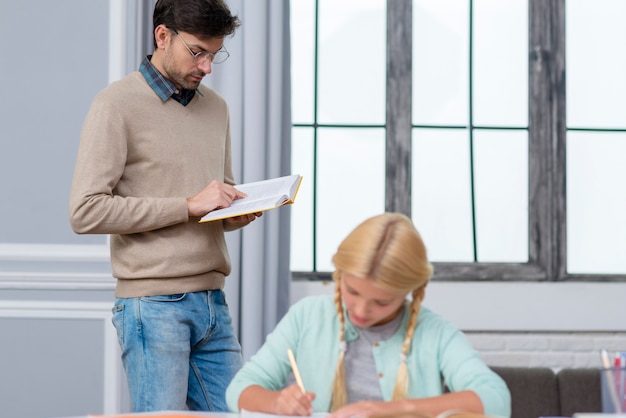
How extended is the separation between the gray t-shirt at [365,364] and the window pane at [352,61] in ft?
5.81

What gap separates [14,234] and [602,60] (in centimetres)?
222

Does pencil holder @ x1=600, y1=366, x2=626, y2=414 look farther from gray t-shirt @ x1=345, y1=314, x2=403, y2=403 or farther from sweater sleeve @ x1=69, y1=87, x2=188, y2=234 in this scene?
sweater sleeve @ x1=69, y1=87, x2=188, y2=234

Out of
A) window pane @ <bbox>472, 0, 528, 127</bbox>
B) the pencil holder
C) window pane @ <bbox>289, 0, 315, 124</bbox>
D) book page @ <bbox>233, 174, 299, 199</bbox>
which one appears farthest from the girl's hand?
window pane @ <bbox>472, 0, 528, 127</bbox>

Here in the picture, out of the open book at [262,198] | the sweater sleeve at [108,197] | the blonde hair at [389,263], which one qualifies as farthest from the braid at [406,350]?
the sweater sleeve at [108,197]

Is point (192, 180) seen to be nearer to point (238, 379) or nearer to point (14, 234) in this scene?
point (238, 379)

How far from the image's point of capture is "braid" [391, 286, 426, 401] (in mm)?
1552

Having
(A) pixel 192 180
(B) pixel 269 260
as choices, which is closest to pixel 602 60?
(B) pixel 269 260

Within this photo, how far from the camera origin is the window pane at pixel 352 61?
10.9 feet

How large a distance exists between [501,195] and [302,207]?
29.1 inches

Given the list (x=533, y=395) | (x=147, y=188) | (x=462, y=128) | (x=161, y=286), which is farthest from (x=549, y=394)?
(x=462, y=128)

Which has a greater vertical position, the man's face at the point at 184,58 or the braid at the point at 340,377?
the man's face at the point at 184,58

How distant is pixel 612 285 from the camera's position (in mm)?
3174

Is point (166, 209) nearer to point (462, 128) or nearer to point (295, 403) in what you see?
point (295, 403)

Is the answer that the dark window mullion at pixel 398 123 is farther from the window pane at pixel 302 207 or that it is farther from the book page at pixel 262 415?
the book page at pixel 262 415
